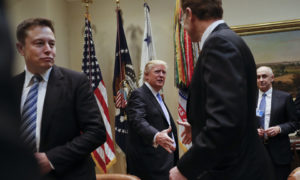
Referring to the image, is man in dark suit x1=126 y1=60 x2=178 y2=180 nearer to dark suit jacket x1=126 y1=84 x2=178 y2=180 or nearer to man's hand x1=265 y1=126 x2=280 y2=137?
dark suit jacket x1=126 y1=84 x2=178 y2=180

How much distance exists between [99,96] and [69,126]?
11.3 ft

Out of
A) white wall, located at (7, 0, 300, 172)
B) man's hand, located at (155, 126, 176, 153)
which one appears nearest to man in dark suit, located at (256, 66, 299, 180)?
man's hand, located at (155, 126, 176, 153)

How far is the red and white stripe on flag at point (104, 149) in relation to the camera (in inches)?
191

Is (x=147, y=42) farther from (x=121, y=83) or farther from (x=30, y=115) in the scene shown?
(x=30, y=115)

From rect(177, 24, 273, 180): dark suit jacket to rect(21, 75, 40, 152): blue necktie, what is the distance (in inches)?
32.6

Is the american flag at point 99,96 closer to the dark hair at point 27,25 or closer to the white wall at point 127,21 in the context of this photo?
the white wall at point 127,21

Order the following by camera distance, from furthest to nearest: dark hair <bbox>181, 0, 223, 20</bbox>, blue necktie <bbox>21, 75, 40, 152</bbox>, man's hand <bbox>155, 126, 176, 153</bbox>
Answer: man's hand <bbox>155, 126, 176, 153</bbox> < blue necktie <bbox>21, 75, 40, 152</bbox> < dark hair <bbox>181, 0, 223, 20</bbox>

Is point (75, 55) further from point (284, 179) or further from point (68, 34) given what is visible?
point (284, 179)

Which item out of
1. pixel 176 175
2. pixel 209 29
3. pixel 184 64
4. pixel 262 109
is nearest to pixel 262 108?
pixel 262 109

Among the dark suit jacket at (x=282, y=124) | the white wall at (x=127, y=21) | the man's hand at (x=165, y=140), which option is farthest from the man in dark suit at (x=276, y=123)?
the white wall at (x=127, y=21)

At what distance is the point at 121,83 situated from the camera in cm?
509

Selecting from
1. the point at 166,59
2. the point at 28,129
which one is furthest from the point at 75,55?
the point at 28,129

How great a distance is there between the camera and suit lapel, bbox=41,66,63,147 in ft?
5.21

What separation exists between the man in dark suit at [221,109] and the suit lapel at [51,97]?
76 centimetres
